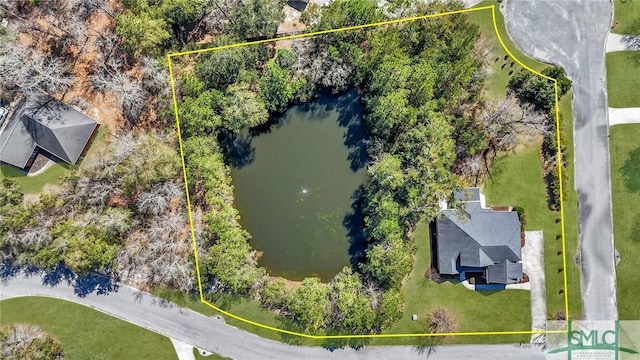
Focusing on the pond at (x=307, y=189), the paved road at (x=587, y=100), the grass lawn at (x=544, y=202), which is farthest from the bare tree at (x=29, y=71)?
the paved road at (x=587, y=100)

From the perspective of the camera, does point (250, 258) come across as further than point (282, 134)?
No

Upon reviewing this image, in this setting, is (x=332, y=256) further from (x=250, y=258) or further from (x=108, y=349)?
(x=108, y=349)

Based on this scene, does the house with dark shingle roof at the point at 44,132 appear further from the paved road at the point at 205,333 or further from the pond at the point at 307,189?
the pond at the point at 307,189

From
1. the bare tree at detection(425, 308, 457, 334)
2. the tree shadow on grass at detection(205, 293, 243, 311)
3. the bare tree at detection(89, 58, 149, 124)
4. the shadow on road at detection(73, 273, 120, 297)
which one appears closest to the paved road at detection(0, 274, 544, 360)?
the shadow on road at detection(73, 273, 120, 297)

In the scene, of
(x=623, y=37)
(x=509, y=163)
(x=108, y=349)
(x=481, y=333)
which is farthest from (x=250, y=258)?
(x=623, y=37)

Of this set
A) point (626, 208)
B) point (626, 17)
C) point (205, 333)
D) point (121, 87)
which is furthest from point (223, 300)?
point (626, 17)

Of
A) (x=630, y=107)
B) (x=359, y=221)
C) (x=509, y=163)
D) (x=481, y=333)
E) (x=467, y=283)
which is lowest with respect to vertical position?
(x=481, y=333)

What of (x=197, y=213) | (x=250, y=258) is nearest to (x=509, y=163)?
(x=250, y=258)

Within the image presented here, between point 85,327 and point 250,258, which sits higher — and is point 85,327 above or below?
below

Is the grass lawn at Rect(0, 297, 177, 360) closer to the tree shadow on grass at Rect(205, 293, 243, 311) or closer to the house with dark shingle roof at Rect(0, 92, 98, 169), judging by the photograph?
the tree shadow on grass at Rect(205, 293, 243, 311)
